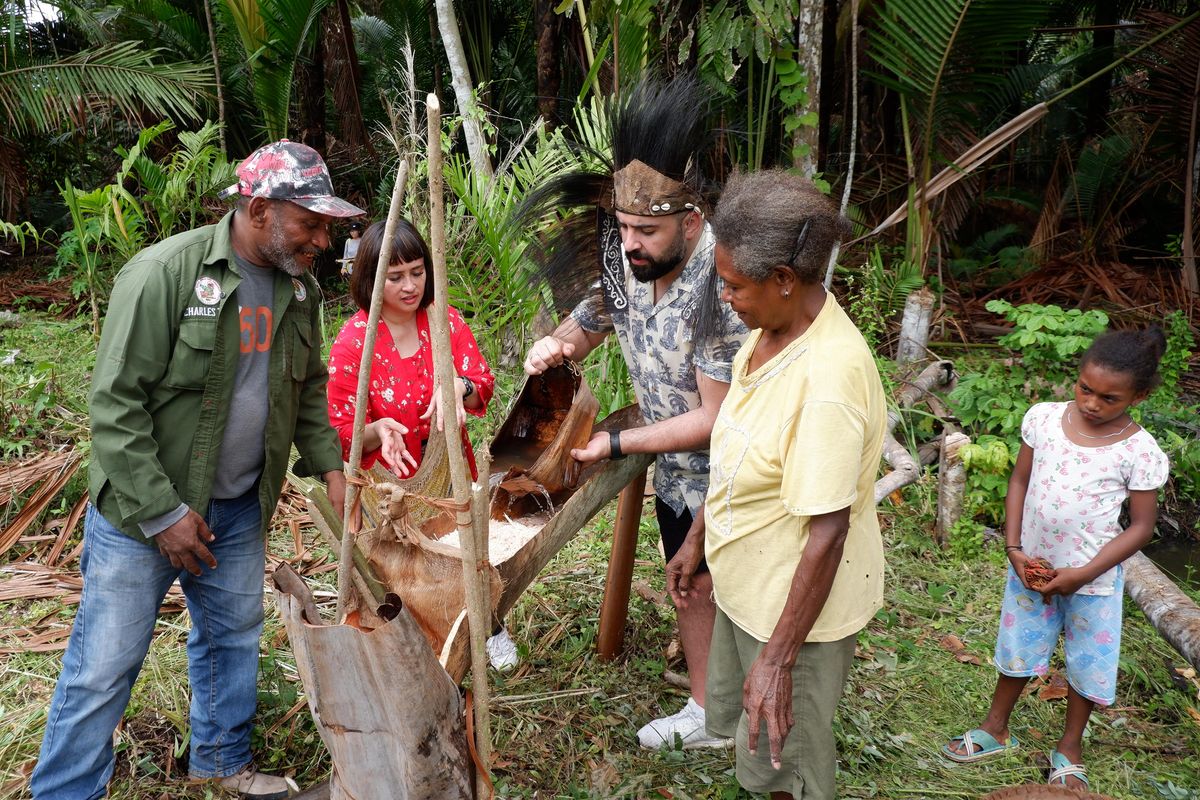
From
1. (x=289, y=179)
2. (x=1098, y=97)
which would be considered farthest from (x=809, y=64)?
(x=1098, y=97)

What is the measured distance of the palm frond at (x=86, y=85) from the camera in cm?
753

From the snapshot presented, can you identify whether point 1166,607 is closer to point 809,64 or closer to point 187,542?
point 187,542

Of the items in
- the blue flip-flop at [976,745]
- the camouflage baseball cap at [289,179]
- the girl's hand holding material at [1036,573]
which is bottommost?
the blue flip-flop at [976,745]

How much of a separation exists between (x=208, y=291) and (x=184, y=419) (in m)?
0.33

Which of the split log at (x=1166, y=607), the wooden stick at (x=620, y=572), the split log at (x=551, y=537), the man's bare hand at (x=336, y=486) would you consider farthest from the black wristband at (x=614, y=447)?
the split log at (x=1166, y=607)

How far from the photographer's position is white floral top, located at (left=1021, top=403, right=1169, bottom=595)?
2.68 meters

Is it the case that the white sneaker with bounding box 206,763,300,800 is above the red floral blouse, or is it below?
below

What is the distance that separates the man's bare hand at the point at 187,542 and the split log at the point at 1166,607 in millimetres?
3161

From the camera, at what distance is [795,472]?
1839mm

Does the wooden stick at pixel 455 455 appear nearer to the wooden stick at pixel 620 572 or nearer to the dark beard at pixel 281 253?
the dark beard at pixel 281 253

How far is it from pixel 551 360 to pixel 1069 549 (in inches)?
68.2

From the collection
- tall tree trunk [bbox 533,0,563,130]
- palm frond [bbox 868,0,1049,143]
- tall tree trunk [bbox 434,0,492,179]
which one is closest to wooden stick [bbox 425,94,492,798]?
tall tree trunk [bbox 434,0,492,179]

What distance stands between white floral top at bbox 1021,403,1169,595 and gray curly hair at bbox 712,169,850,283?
1.35 meters

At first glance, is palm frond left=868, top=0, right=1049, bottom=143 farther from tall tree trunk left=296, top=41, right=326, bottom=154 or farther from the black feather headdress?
tall tree trunk left=296, top=41, right=326, bottom=154
